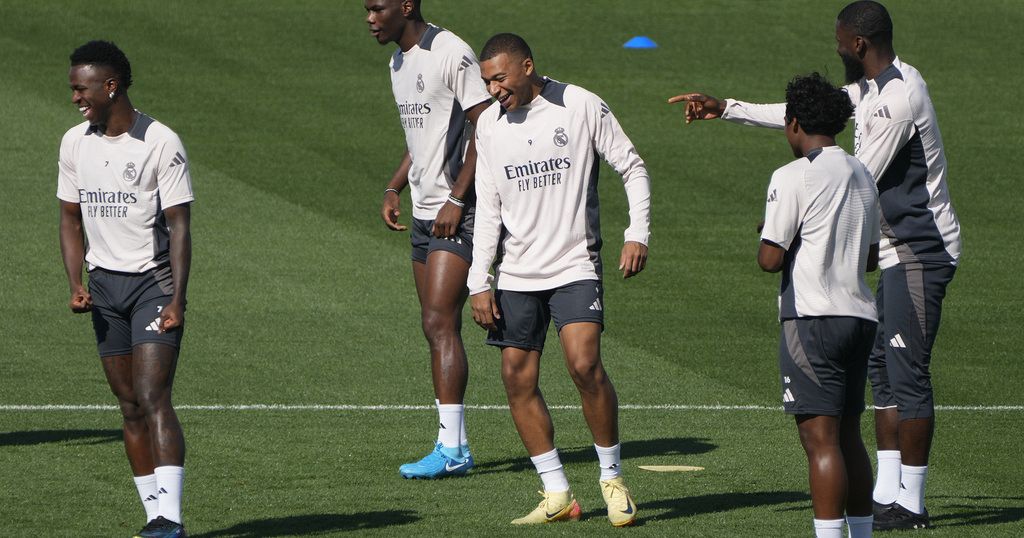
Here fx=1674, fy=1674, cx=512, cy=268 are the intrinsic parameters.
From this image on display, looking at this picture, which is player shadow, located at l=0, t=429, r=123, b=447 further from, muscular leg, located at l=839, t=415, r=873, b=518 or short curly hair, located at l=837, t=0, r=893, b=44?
short curly hair, located at l=837, t=0, r=893, b=44

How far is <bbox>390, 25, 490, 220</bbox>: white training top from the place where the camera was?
898 centimetres

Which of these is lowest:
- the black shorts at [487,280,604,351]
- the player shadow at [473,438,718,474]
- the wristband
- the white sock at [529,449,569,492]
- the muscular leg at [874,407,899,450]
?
the player shadow at [473,438,718,474]

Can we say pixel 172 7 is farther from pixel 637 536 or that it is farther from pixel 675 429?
pixel 637 536

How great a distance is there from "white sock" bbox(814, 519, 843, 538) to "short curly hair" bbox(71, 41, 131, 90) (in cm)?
338

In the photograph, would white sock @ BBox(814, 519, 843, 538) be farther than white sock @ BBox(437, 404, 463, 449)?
No

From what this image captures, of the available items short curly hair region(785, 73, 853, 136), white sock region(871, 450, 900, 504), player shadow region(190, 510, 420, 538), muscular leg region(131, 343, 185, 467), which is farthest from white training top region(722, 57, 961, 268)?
muscular leg region(131, 343, 185, 467)

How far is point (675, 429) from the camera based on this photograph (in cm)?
1007

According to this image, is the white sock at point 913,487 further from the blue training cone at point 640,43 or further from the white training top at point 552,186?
the blue training cone at point 640,43

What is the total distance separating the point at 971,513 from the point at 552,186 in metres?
2.54

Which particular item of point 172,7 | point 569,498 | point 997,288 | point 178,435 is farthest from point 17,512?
point 172,7

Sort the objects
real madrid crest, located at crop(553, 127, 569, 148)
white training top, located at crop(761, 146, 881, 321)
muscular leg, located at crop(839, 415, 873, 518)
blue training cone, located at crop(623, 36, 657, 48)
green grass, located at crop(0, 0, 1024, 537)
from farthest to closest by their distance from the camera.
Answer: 1. blue training cone, located at crop(623, 36, 657, 48)
2. green grass, located at crop(0, 0, 1024, 537)
3. real madrid crest, located at crop(553, 127, 569, 148)
4. muscular leg, located at crop(839, 415, 873, 518)
5. white training top, located at crop(761, 146, 881, 321)

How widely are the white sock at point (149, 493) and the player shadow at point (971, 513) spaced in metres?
3.51

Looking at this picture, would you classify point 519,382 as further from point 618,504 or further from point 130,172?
point 130,172

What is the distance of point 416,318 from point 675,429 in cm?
383
